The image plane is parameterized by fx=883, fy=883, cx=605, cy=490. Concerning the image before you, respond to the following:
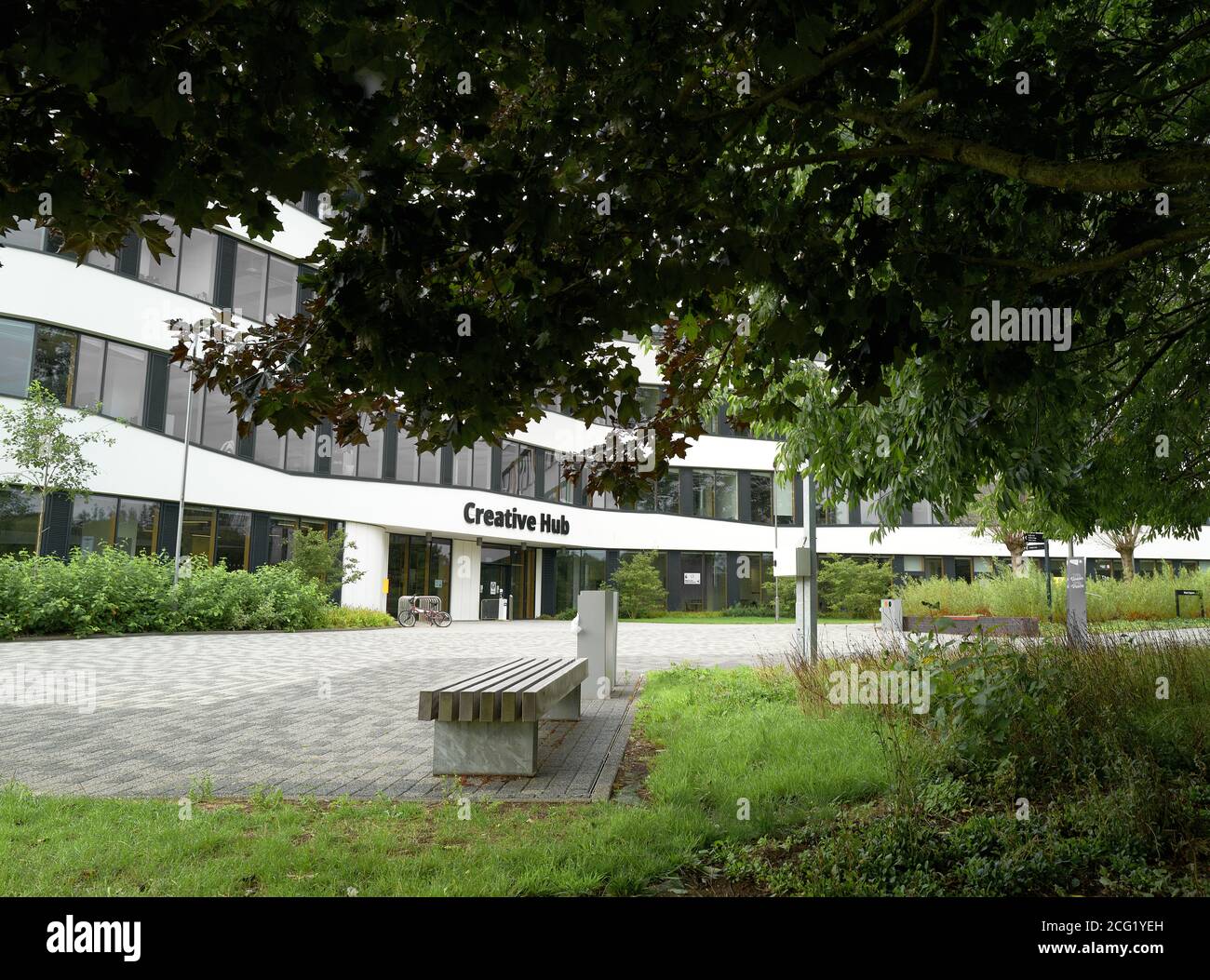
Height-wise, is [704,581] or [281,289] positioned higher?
[281,289]

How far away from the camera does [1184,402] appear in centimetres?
736

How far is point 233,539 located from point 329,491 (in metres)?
3.75

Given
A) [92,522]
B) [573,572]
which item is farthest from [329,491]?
[573,572]

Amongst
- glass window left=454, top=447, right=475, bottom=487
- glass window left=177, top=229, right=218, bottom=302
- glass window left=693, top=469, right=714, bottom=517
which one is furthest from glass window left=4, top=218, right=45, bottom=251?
glass window left=693, top=469, right=714, bottom=517

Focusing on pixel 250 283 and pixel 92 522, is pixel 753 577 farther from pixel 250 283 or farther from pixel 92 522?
pixel 92 522

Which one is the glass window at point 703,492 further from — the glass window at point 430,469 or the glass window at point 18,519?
the glass window at point 18,519

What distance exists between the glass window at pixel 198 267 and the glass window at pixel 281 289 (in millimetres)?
1945

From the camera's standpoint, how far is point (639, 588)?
36.4m

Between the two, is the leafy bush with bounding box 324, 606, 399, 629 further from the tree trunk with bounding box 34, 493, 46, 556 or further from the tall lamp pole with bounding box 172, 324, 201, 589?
the tree trunk with bounding box 34, 493, 46, 556

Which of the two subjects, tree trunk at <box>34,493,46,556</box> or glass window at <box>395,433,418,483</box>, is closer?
tree trunk at <box>34,493,46,556</box>

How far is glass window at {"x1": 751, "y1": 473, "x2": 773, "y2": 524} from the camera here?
41125 millimetres

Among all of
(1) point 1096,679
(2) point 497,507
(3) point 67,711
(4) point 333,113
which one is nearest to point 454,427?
(4) point 333,113

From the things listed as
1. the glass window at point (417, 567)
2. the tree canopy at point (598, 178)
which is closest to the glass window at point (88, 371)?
the glass window at point (417, 567)

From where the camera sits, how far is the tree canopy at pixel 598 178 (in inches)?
107
